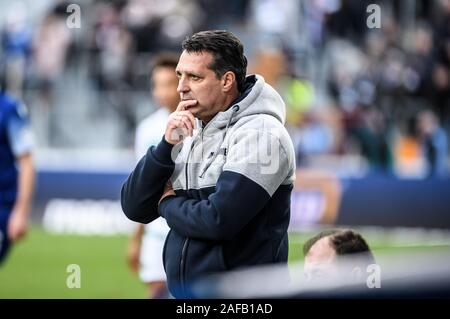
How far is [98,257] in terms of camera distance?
36.5 feet

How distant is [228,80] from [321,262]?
835 mm

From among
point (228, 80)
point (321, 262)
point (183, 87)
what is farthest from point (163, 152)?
point (321, 262)

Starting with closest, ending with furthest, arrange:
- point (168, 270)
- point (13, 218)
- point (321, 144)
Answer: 1. point (168, 270)
2. point (13, 218)
3. point (321, 144)

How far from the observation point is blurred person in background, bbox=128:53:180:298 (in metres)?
5.93

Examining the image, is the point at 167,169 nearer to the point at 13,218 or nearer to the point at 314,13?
the point at 13,218

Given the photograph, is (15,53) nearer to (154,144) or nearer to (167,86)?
(154,144)

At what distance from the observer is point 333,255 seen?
388cm

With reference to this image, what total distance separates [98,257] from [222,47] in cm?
787

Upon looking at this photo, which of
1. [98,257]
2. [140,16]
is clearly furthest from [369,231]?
[140,16]

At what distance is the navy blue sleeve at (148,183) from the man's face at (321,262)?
0.65 meters

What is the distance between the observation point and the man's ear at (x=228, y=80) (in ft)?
11.7

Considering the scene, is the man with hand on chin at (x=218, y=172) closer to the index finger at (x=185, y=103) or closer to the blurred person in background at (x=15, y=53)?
the index finger at (x=185, y=103)

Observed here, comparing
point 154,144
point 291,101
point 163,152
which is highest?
point 291,101

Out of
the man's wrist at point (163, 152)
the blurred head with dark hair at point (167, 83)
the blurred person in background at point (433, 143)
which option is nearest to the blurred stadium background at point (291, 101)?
the blurred person in background at point (433, 143)
